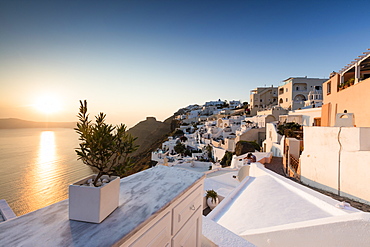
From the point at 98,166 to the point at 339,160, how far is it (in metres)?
7.17

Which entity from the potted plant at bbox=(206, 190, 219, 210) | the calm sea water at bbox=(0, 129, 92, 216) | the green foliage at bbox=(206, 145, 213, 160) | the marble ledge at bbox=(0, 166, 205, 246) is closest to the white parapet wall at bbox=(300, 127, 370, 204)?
the potted plant at bbox=(206, 190, 219, 210)

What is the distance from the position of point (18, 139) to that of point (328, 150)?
1810 inches

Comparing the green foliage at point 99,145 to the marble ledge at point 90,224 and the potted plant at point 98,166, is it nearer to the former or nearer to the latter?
the potted plant at point 98,166

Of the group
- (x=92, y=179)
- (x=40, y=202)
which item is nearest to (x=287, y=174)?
(x=92, y=179)

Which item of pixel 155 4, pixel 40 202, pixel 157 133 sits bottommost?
pixel 40 202

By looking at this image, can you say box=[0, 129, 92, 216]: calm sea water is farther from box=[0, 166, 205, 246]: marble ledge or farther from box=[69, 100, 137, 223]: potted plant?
box=[69, 100, 137, 223]: potted plant

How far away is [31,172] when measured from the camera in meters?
31.4

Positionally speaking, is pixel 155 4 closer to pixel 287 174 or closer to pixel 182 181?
pixel 182 181

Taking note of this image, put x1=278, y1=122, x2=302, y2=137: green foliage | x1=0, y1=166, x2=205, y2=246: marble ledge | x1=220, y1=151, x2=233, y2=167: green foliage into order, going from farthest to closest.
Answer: x1=220, y1=151, x2=233, y2=167: green foliage
x1=278, y1=122, x2=302, y2=137: green foliage
x1=0, y1=166, x2=205, y2=246: marble ledge

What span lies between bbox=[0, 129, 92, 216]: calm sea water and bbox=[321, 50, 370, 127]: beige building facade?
20.7 metres

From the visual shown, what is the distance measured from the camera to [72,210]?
1.10 meters

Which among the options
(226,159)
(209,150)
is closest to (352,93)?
(226,159)

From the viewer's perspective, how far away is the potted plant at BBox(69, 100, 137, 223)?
1068 mm

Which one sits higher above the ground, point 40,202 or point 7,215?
point 7,215
